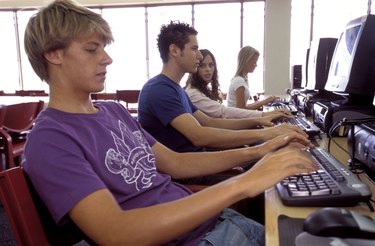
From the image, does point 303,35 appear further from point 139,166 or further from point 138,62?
point 139,166

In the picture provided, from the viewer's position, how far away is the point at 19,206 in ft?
2.49

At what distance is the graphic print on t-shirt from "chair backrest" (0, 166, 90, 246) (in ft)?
0.63

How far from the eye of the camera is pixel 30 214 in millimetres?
784

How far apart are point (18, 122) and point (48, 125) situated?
106 inches

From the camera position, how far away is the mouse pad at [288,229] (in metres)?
0.68

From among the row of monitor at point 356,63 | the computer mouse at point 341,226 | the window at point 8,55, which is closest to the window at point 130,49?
the window at point 8,55

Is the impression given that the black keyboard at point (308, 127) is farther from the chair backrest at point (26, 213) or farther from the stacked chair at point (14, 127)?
the stacked chair at point (14, 127)

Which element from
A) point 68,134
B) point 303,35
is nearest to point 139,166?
point 68,134

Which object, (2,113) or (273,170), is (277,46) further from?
(273,170)

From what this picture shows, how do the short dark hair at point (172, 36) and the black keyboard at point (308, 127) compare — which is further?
the short dark hair at point (172, 36)

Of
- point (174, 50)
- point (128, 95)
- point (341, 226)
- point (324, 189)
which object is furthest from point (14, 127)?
point (341, 226)

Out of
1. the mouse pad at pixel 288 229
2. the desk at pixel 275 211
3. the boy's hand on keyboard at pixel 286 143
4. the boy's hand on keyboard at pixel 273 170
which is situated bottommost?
the desk at pixel 275 211

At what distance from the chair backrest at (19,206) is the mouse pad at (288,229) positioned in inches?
21.6

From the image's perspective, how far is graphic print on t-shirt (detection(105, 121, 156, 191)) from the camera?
3.10ft
